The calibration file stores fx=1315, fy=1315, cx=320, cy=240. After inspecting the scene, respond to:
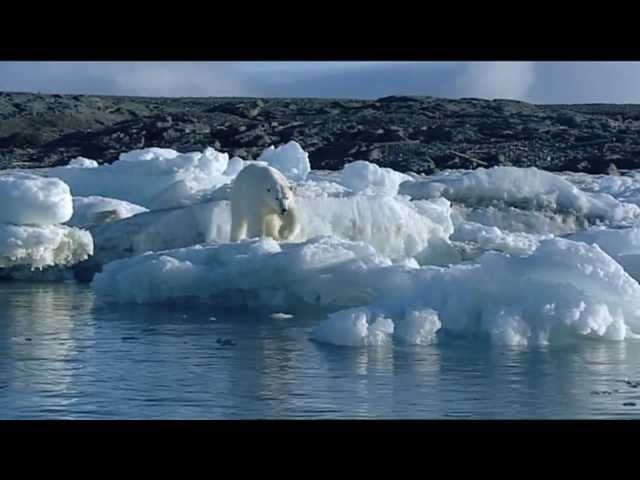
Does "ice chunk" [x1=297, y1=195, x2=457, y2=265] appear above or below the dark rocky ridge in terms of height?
below

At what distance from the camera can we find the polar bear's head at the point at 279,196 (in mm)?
11875

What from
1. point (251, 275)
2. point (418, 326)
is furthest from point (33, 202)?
point (418, 326)

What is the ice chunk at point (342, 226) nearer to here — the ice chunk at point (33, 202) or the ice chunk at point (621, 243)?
the ice chunk at point (33, 202)

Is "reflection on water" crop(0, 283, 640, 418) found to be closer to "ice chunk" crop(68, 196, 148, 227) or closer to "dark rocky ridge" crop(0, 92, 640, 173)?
"ice chunk" crop(68, 196, 148, 227)

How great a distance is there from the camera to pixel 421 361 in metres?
7.79

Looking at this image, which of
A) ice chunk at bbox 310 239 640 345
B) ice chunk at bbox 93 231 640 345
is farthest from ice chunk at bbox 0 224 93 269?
ice chunk at bbox 310 239 640 345

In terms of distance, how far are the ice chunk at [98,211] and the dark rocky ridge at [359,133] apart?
1186 cm

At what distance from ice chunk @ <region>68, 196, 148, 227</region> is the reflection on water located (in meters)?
4.83

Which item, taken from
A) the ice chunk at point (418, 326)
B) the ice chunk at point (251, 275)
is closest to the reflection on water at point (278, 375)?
the ice chunk at point (418, 326)

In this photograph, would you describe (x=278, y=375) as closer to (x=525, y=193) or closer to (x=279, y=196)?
(x=279, y=196)

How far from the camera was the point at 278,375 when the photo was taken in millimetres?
7332

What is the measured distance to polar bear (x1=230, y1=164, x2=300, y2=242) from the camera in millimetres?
11938

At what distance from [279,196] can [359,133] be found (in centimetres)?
1892
